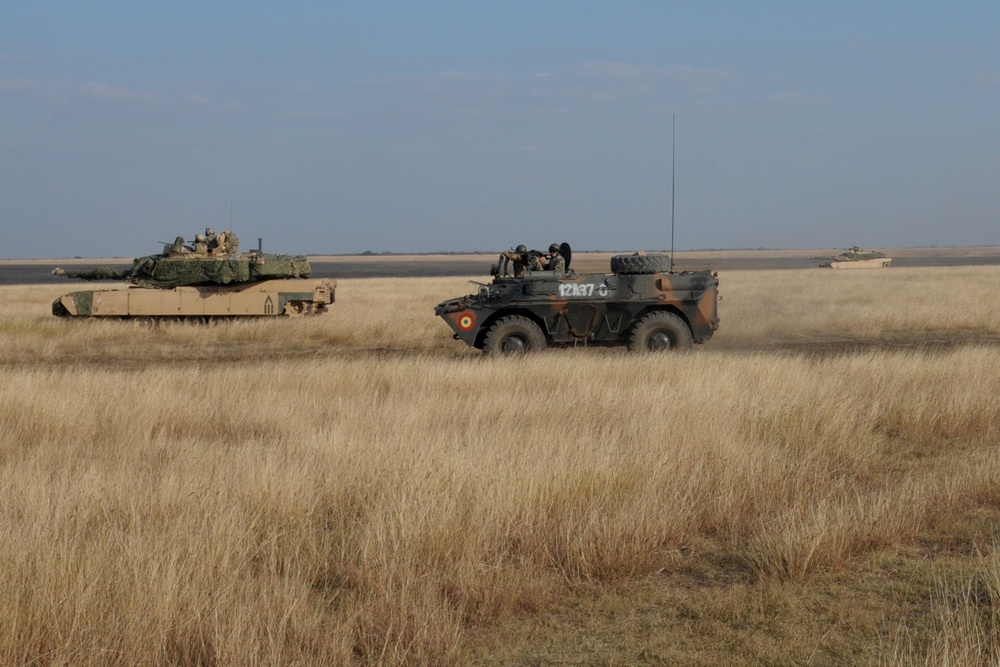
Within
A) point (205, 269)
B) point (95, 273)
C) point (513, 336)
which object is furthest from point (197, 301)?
point (513, 336)

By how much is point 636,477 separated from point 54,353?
14467 millimetres

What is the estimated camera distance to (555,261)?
16.5 metres

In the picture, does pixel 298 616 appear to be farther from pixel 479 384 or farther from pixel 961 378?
pixel 961 378

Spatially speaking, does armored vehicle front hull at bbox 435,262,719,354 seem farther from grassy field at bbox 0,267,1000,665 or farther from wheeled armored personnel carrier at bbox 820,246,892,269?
wheeled armored personnel carrier at bbox 820,246,892,269

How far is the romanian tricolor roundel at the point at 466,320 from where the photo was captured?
53.1ft

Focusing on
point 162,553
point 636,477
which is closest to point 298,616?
point 162,553

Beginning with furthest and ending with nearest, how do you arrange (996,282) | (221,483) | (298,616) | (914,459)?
(996,282) < (914,459) < (221,483) < (298,616)

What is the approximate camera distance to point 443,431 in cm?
848

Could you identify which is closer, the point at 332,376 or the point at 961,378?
the point at 961,378

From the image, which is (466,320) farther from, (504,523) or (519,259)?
(504,523)

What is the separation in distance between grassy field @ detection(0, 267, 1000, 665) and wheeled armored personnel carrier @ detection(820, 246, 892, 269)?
174ft

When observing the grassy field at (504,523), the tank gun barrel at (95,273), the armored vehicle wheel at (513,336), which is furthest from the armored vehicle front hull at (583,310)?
the tank gun barrel at (95,273)

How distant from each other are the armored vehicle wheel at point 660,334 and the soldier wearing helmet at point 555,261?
158 cm

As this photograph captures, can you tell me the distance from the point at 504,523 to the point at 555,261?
1097cm
